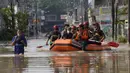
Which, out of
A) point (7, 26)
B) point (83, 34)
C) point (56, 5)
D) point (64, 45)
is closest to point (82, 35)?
point (83, 34)

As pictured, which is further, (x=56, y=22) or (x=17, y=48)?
(x=56, y=22)

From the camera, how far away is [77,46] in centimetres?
2612

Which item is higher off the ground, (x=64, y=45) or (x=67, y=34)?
(x=67, y=34)

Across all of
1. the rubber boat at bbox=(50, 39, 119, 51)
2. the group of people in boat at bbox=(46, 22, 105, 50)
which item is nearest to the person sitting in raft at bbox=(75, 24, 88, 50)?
the group of people in boat at bbox=(46, 22, 105, 50)

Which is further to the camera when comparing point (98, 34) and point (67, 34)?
point (67, 34)

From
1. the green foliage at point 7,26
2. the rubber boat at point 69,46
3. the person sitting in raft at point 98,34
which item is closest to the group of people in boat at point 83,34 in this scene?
the person sitting in raft at point 98,34

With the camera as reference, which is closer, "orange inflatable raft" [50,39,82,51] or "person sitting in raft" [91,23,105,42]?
"orange inflatable raft" [50,39,82,51]

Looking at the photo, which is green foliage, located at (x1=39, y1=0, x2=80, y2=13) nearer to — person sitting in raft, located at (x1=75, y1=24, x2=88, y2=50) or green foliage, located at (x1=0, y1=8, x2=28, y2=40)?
green foliage, located at (x1=0, y1=8, x2=28, y2=40)

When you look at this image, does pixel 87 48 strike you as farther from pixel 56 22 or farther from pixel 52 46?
pixel 56 22

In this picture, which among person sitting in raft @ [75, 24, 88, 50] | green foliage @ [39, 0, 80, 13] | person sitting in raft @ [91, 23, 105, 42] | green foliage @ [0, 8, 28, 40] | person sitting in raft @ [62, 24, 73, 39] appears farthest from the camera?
green foliage @ [39, 0, 80, 13]

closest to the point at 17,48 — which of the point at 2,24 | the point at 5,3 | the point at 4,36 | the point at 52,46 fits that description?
the point at 52,46

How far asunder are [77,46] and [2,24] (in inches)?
1558

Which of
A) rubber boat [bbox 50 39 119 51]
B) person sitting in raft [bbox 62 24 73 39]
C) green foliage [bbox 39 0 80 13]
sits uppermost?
person sitting in raft [bbox 62 24 73 39]

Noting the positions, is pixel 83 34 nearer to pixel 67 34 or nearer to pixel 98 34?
pixel 98 34
